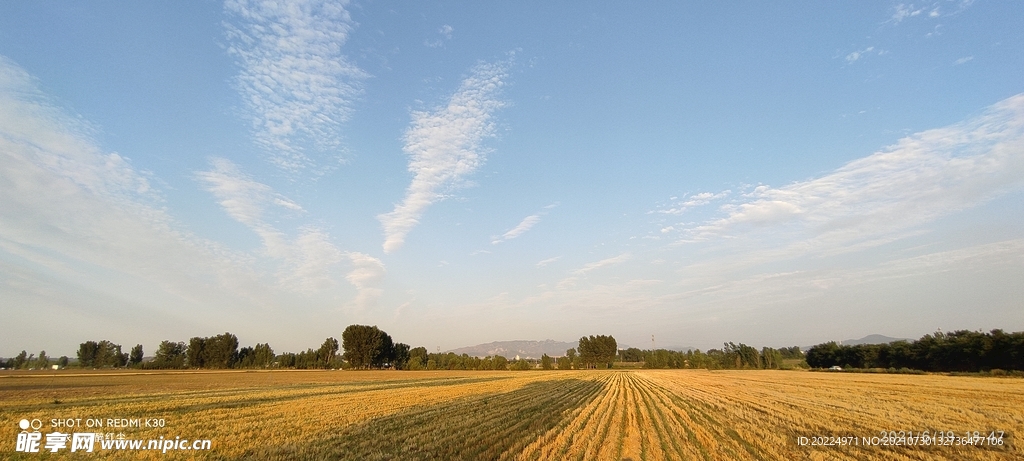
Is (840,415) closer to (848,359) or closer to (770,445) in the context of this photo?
(770,445)

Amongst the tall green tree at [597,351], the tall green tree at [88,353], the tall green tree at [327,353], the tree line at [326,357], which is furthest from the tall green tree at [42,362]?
the tall green tree at [597,351]

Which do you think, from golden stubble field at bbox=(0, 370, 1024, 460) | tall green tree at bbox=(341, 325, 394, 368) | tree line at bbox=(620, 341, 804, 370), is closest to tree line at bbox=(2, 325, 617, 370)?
tall green tree at bbox=(341, 325, 394, 368)

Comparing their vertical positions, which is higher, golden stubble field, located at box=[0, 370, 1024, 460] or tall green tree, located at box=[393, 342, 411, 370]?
golden stubble field, located at box=[0, 370, 1024, 460]

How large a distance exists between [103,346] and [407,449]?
198543 millimetres

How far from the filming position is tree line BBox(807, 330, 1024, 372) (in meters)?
58.4

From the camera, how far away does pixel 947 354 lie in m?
68.0

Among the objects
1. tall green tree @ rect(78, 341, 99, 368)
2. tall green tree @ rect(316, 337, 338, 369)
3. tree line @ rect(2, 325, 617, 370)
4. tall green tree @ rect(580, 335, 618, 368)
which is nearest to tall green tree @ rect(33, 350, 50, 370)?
tree line @ rect(2, 325, 617, 370)

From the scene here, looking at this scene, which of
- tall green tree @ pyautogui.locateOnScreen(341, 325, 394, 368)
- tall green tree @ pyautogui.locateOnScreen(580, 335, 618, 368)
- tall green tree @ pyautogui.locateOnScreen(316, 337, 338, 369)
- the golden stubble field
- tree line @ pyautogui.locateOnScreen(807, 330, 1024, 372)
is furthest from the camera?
tall green tree @ pyautogui.locateOnScreen(580, 335, 618, 368)

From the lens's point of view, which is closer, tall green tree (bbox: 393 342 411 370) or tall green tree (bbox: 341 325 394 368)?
tall green tree (bbox: 341 325 394 368)

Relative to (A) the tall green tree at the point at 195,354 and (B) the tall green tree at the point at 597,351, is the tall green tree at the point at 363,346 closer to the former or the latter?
(A) the tall green tree at the point at 195,354

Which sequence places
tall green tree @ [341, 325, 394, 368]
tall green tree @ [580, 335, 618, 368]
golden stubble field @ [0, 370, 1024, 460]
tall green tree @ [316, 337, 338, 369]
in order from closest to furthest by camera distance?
golden stubble field @ [0, 370, 1024, 460]
tall green tree @ [341, 325, 394, 368]
tall green tree @ [316, 337, 338, 369]
tall green tree @ [580, 335, 618, 368]

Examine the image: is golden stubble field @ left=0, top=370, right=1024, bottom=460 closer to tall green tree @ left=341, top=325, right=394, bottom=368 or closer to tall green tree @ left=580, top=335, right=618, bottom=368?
tall green tree @ left=341, top=325, right=394, bottom=368

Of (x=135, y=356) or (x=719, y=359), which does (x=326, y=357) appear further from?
(x=719, y=359)

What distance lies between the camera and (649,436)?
1427cm
